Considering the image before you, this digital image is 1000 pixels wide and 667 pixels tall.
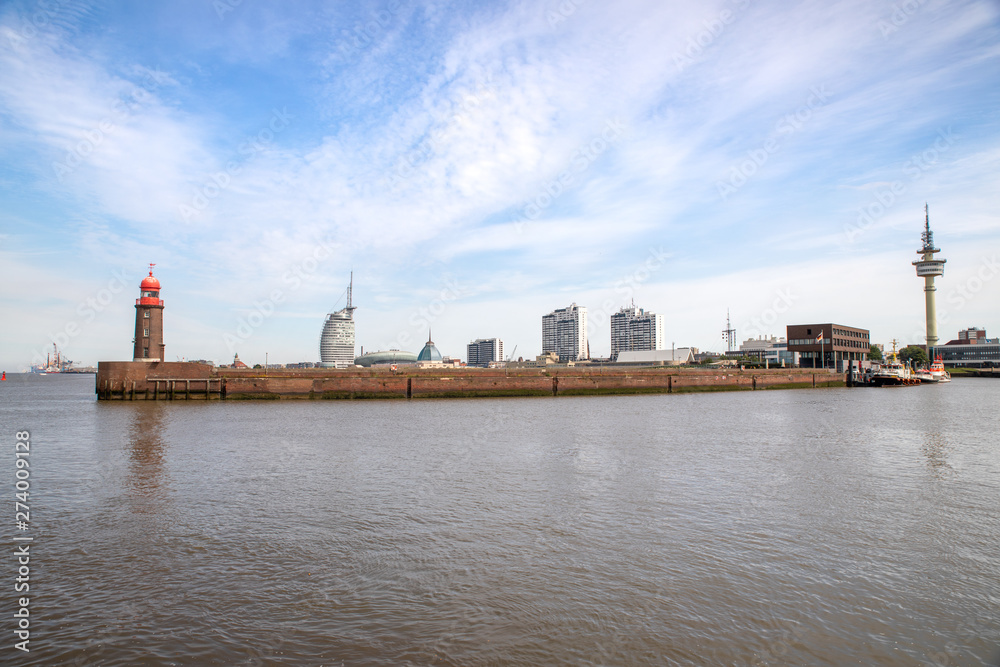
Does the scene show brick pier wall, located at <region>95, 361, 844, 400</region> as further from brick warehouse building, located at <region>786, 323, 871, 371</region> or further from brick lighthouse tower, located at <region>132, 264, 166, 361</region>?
brick warehouse building, located at <region>786, 323, 871, 371</region>

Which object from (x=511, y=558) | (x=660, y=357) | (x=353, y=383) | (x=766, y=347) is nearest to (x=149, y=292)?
(x=353, y=383)

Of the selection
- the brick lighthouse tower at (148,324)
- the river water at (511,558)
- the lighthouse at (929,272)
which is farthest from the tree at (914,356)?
the brick lighthouse tower at (148,324)

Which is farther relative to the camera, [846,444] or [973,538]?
[846,444]

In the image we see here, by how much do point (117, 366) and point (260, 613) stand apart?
61954mm

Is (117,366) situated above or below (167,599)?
above

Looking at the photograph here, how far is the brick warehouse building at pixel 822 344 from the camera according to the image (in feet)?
377

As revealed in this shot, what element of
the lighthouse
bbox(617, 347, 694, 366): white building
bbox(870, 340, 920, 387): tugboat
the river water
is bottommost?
the river water

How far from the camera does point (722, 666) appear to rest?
7.23 meters

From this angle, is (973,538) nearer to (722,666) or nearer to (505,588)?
(722,666)

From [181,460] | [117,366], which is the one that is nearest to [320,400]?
[117,366]

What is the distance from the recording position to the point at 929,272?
154625 millimetres

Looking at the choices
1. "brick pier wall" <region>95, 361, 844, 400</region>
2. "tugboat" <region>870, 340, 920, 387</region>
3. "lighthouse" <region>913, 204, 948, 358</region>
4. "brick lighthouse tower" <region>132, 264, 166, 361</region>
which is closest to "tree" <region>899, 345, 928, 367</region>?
"lighthouse" <region>913, 204, 948, 358</region>

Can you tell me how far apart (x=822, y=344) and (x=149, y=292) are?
117696 millimetres

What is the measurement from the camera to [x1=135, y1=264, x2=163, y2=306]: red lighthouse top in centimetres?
5797
